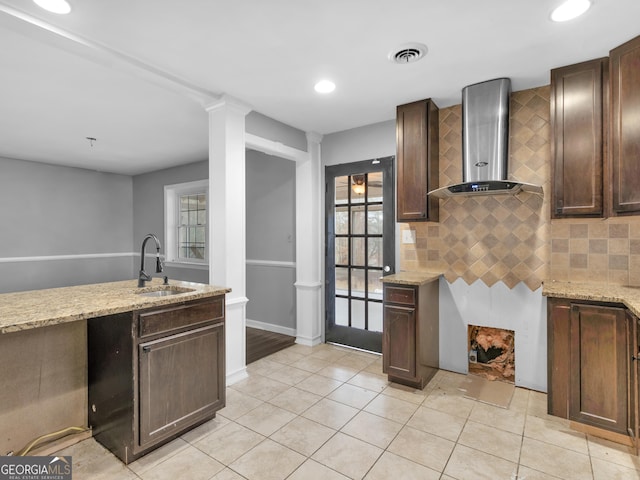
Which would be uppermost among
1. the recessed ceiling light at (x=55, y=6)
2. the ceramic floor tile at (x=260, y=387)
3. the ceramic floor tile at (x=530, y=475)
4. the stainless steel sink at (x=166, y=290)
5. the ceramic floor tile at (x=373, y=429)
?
the recessed ceiling light at (x=55, y=6)

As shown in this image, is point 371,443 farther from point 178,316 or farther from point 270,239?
point 270,239

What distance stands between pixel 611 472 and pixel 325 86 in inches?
124

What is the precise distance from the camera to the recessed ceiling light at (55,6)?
175 cm

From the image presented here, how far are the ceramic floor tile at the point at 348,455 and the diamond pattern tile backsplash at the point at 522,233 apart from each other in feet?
5.79

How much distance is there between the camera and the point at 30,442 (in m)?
1.90

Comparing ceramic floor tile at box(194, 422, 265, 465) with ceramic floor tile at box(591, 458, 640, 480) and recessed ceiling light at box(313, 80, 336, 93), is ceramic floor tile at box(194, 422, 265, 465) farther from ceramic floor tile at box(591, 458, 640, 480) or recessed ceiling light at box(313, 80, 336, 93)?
recessed ceiling light at box(313, 80, 336, 93)

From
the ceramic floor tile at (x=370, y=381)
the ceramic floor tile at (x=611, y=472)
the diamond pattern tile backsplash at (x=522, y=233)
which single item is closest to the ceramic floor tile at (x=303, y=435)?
the ceramic floor tile at (x=370, y=381)

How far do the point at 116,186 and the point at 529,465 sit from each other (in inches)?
294

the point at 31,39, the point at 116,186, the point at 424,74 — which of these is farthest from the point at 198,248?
the point at 424,74

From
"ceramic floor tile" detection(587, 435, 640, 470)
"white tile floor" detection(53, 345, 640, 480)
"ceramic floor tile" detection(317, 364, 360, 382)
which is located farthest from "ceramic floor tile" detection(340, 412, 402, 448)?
"ceramic floor tile" detection(587, 435, 640, 470)

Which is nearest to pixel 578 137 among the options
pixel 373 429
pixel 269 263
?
pixel 373 429

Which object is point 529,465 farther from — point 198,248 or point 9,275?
point 9,275

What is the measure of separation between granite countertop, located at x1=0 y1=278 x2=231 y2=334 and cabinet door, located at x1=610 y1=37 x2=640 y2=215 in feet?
9.01

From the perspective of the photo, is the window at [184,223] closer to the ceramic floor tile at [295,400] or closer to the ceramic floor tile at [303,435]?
the ceramic floor tile at [295,400]
